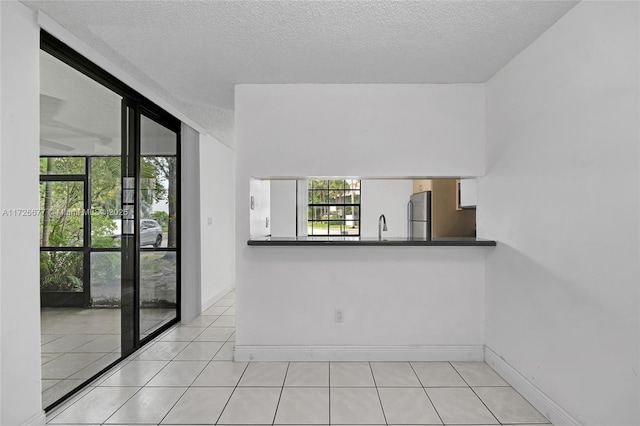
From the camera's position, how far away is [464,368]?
9.84 feet

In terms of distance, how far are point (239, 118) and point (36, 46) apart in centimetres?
143

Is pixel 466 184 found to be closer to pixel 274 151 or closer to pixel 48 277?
pixel 274 151

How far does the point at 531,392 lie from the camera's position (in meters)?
2.42

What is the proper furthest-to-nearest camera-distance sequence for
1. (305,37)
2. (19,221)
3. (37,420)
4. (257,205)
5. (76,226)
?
(257,205)
(76,226)
(305,37)
(37,420)
(19,221)

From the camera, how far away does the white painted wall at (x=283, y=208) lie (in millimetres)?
5789

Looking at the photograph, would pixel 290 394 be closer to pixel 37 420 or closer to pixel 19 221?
pixel 37 420

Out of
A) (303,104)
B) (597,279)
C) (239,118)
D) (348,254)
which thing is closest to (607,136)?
(597,279)

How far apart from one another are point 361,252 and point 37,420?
2.38 metres

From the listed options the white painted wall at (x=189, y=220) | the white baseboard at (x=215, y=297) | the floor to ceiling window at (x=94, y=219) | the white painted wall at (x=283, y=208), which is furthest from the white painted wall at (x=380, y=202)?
the floor to ceiling window at (x=94, y=219)

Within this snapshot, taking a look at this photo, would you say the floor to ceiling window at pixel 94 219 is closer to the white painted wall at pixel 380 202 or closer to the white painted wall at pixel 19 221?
the white painted wall at pixel 19 221

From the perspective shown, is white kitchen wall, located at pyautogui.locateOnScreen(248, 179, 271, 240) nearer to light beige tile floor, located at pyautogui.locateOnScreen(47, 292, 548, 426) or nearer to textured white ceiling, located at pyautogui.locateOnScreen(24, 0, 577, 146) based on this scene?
textured white ceiling, located at pyautogui.locateOnScreen(24, 0, 577, 146)

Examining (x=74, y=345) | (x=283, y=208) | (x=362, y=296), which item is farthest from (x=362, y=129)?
(x=283, y=208)

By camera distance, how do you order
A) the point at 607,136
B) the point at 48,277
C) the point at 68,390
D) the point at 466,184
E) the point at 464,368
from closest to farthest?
the point at 607,136
the point at 48,277
the point at 68,390
the point at 464,368
the point at 466,184

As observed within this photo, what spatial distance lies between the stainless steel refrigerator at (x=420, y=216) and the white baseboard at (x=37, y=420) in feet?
11.2
